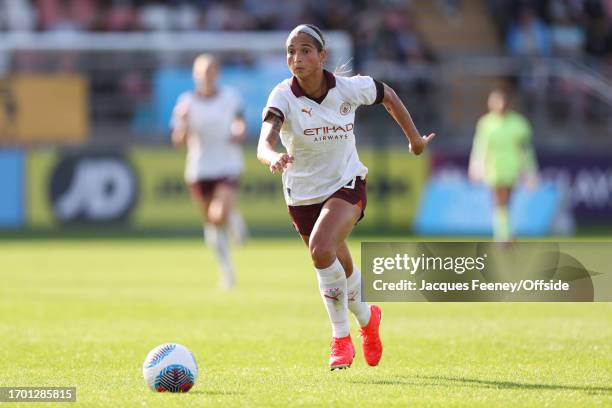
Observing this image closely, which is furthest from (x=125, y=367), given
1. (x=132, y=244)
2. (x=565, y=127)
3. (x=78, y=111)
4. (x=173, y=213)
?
(x=565, y=127)

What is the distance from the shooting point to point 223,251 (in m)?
15.8

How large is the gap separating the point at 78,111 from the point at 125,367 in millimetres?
17778

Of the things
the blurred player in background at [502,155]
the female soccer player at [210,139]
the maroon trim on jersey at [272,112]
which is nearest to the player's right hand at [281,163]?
the maroon trim on jersey at [272,112]

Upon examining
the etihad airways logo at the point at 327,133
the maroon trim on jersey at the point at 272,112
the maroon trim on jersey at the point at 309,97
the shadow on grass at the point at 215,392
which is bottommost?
the shadow on grass at the point at 215,392

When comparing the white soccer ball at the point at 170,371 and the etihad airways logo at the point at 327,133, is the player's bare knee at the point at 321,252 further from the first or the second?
the white soccer ball at the point at 170,371

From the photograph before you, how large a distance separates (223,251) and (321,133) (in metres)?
7.24

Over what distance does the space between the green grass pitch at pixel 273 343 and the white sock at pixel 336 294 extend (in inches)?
13.1

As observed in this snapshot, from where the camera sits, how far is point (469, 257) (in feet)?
27.8

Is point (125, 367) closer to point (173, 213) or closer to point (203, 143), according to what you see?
point (203, 143)

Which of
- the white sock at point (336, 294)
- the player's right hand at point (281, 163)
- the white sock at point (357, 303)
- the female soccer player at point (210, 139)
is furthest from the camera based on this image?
the female soccer player at point (210, 139)

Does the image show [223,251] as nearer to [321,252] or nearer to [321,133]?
[321,133]

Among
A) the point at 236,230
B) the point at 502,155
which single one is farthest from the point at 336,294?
the point at 502,155

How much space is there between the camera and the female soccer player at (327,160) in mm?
8539

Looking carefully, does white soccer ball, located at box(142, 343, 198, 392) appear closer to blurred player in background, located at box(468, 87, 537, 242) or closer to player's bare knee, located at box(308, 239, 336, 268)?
player's bare knee, located at box(308, 239, 336, 268)
